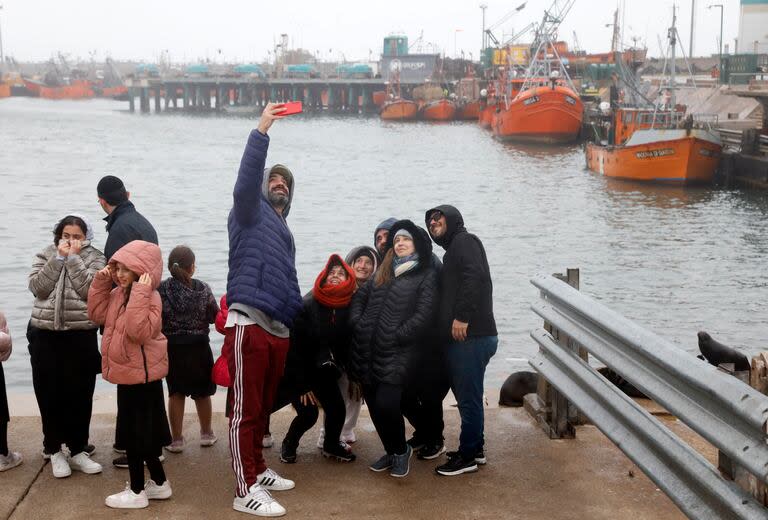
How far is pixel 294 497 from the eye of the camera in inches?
193

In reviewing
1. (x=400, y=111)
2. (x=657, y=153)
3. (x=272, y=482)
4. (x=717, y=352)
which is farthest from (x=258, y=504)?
(x=400, y=111)

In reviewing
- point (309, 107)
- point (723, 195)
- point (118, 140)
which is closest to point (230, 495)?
point (723, 195)

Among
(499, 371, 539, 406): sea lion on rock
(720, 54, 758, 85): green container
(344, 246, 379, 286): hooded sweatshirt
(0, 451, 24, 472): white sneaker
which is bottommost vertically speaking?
(499, 371, 539, 406): sea lion on rock

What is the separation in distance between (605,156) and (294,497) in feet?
128

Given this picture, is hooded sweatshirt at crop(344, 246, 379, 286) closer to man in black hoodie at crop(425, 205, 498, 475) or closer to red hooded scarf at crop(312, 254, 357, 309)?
red hooded scarf at crop(312, 254, 357, 309)

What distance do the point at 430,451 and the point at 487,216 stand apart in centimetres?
2880

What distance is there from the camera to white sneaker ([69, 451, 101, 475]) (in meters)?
5.18

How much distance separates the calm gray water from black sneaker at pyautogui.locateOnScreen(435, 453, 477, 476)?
25.3 ft

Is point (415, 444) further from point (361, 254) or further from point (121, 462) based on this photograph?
point (121, 462)

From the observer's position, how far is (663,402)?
3889 millimetres

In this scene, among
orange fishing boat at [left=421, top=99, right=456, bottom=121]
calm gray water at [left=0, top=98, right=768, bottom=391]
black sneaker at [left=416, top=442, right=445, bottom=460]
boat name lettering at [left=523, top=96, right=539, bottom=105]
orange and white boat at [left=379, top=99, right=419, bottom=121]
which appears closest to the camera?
black sneaker at [left=416, top=442, right=445, bottom=460]

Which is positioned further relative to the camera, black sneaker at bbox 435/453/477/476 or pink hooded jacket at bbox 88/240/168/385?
black sneaker at bbox 435/453/477/476

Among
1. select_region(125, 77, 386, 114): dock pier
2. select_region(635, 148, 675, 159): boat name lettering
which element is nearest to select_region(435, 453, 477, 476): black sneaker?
select_region(635, 148, 675, 159): boat name lettering

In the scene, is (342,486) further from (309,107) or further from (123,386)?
(309,107)
